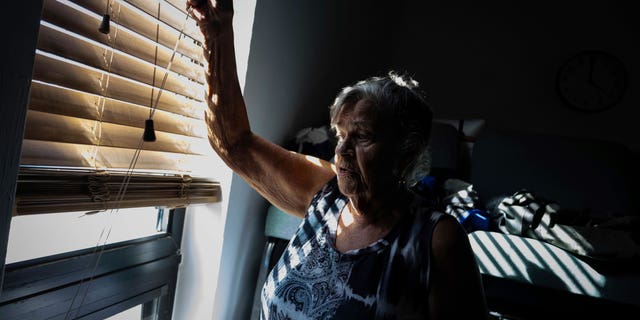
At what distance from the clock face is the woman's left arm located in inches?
97.8

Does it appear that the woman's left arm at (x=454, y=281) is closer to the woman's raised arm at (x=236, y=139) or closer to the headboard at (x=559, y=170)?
the woman's raised arm at (x=236, y=139)

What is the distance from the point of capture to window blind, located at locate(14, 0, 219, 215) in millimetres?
715

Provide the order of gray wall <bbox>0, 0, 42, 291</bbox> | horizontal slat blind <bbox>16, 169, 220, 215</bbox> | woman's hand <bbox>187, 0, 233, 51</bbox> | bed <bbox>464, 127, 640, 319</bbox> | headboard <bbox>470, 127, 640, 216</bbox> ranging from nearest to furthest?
1. gray wall <bbox>0, 0, 42, 291</bbox>
2. horizontal slat blind <bbox>16, 169, 220, 215</bbox>
3. woman's hand <bbox>187, 0, 233, 51</bbox>
4. bed <bbox>464, 127, 640, 319</bbox>
5. headboard <bbox>470, 127, 640, 216</bbox>

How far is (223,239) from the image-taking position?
128cm

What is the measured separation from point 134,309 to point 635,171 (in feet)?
7.26

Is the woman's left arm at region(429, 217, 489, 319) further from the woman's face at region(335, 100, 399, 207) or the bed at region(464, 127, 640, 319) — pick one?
the bed at region(464, 127, 640, 319)

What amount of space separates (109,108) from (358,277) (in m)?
0.64

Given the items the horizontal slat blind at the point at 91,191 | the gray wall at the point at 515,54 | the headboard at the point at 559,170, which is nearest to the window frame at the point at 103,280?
the horizontal slat blind at the point at 91,191

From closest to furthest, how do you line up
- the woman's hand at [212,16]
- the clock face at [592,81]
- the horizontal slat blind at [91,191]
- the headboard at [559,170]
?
the horizontal slat blind at [91,191] < the woman's hand at [212,16] < the headboard at [559,170] < the clock face at [592,81]

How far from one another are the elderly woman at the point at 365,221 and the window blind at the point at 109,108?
15cm

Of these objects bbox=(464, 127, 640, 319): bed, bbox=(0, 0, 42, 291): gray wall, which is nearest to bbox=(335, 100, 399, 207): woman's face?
bbox=(0, 0, 42, 291): gray wall

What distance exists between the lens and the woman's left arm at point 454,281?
0.74m

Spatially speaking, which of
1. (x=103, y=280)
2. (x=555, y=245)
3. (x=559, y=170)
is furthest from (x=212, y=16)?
(x=559, y=170)

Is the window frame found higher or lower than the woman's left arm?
lower
